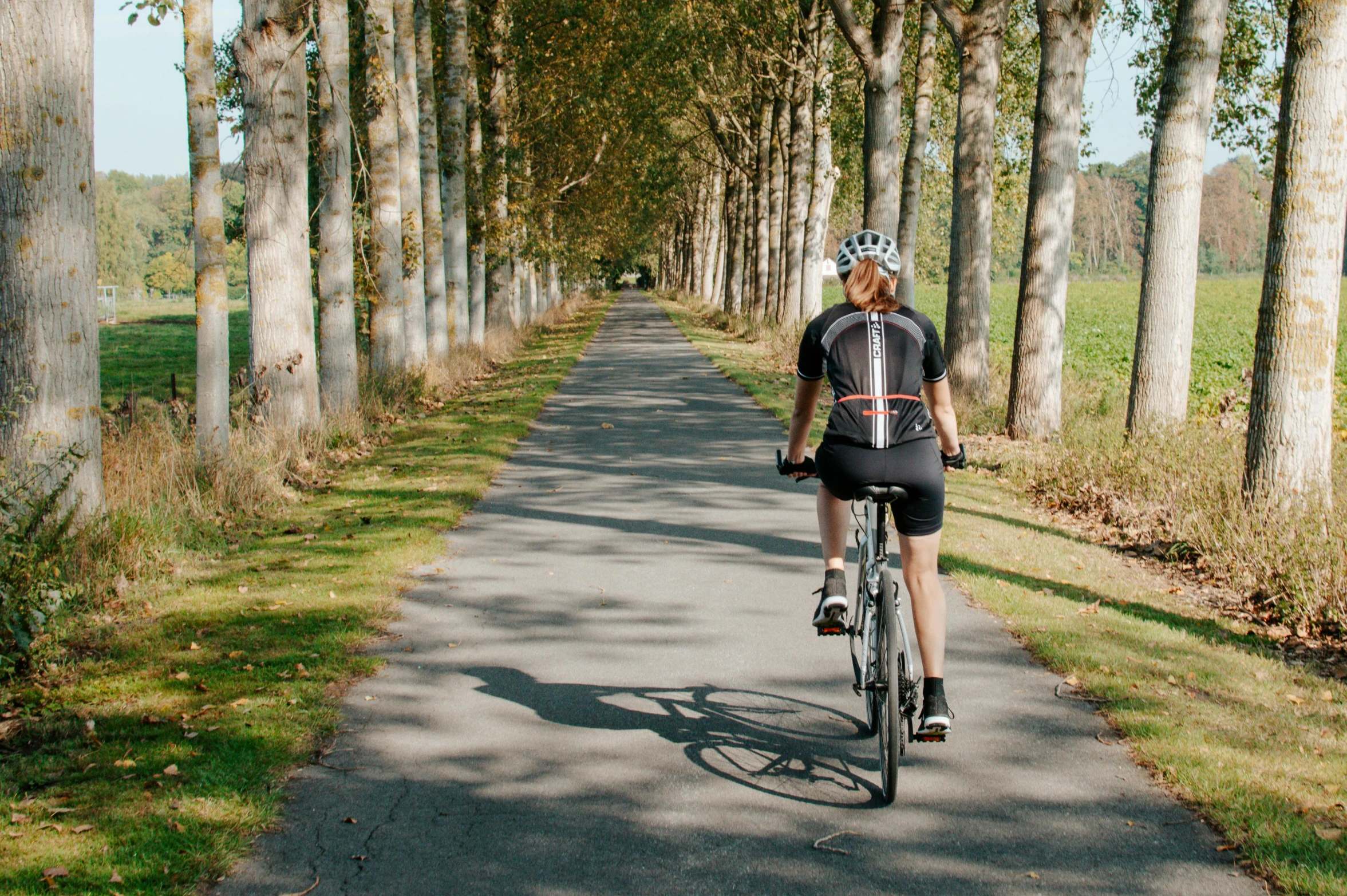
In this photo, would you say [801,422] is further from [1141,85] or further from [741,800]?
[1141,85]

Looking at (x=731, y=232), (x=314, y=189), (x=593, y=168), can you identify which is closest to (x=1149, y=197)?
(x=314, y=189)

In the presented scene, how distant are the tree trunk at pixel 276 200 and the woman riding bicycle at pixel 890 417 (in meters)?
9.34

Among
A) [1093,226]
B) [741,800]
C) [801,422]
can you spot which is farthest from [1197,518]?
[1093,226]

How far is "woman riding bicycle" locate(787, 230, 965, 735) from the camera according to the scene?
15.5ft

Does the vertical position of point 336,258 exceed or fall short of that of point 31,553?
it exceeds it

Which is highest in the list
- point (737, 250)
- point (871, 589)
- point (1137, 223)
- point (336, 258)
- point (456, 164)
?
point (1137, 223)

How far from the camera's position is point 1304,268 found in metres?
8.16

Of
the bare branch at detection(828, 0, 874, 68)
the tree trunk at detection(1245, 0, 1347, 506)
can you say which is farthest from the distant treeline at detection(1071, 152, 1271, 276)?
the tree trunk at detection(1245, 0, 1347, 506)

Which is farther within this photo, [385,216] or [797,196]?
[797,196]

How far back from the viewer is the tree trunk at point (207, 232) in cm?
1041

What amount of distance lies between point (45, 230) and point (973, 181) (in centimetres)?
1196

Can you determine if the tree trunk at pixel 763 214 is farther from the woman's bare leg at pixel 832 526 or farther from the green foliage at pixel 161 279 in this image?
the green foliage at pixel 161 279

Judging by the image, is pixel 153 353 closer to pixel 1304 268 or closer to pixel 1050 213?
pixel 1050 213

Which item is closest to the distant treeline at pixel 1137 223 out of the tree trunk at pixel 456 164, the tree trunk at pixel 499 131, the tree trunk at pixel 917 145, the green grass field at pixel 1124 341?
the green grass field at pixel 1124 341
